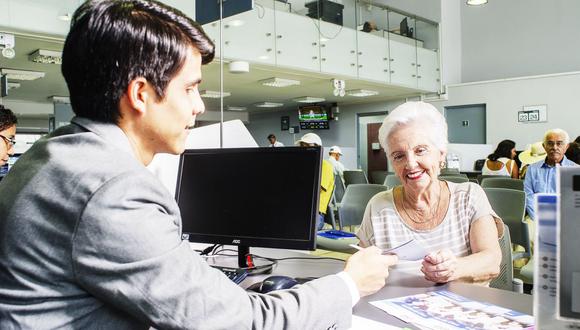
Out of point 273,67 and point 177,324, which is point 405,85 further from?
point 177,324

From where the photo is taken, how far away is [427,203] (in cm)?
174

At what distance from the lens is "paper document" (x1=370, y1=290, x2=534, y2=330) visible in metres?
1.01

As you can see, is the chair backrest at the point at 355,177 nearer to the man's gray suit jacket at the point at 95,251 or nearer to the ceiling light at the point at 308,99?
the ceiling light at the point at 308,99

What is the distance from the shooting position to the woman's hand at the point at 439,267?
1.32 metres

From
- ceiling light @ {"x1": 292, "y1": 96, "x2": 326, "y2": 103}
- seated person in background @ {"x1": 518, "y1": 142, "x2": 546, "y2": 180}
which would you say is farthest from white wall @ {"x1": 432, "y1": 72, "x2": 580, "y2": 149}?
seated person in background @ {"x1": 518, "y1": 142, "x2": 546, "y2": 180}

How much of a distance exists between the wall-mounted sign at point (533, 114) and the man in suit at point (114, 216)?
9.66 meters

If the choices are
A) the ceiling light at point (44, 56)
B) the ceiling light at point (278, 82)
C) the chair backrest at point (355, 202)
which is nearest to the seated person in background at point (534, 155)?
the chair backrest at point (355, 202)

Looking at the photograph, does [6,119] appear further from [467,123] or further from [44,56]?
[467,123]

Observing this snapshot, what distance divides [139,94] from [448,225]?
1236 millimetres

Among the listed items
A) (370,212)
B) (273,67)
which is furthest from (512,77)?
(370,212)

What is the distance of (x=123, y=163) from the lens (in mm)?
707

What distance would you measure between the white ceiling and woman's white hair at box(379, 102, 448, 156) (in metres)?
4.67

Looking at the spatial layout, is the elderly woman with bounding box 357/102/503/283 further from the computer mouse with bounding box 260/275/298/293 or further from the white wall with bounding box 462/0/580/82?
the white wall with bounding box 462/0/580/82

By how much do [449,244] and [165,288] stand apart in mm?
1235
